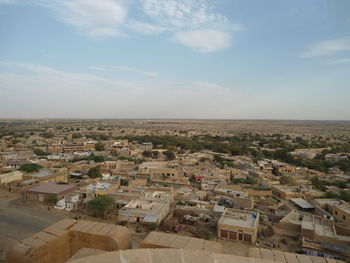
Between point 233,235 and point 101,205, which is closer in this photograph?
point 233,235

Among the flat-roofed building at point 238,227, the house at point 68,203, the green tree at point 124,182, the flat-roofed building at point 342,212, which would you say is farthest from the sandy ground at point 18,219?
the flat-roofed building at point 342,212

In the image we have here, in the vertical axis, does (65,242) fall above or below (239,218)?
above

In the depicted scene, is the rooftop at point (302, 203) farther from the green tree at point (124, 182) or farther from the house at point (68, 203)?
the house at point (68, 203)

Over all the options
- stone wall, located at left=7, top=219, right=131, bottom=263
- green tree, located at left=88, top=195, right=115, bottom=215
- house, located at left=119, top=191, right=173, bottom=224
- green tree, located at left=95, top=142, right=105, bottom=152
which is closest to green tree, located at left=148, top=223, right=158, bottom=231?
house, located at left=119, top=191, right=173, bottom=224

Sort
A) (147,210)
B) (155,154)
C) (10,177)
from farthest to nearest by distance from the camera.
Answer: (155,154), (10,177), (147,210)

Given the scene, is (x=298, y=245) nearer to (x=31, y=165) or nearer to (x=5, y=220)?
(x=5, y=220)

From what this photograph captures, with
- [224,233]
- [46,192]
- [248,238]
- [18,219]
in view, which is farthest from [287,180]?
[18,219]

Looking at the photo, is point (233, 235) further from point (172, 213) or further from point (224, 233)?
point (172, 213)

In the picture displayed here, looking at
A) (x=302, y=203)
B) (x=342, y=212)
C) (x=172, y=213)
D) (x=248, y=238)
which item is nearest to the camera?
(x=248, y=238)

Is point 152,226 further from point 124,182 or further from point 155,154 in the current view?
point 155,154

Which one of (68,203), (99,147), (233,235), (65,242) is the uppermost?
(65,242)
